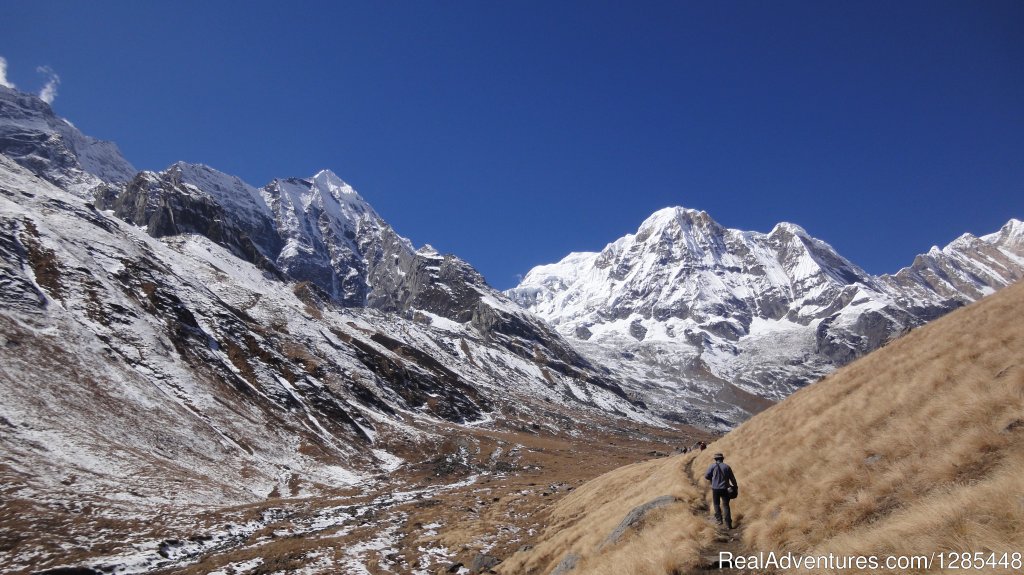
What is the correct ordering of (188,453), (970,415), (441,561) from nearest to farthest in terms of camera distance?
(970,415) → (441,561) → (188,453)

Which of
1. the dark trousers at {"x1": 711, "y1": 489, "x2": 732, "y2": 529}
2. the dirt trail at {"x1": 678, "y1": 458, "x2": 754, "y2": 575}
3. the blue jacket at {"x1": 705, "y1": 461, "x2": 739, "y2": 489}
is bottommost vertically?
the dirt trail at {"x1": 678, "y1": 458, "x2": 754, "y2": 575}

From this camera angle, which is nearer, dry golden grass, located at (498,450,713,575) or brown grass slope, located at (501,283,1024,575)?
brown grass slope, located at (501,283,1024,575)

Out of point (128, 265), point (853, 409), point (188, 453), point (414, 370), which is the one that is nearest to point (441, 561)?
point (853, 409)

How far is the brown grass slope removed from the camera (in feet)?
28.7

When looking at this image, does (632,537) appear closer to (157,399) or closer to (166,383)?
(157,399)

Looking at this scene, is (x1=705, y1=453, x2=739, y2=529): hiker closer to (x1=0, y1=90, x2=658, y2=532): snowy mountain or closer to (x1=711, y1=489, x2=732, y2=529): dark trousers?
(x1=711, y1=489, x2=732, y2=529): dark trousers

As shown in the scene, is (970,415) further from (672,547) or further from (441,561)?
(441,561)

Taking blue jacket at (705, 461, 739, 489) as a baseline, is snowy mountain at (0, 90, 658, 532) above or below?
above

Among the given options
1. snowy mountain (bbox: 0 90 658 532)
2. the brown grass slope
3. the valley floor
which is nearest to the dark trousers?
the brown grass slope

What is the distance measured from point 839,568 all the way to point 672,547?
493 cm

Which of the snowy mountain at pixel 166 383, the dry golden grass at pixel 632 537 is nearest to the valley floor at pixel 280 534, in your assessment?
the dry golden grass at pixel 632 537

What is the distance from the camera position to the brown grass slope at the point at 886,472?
28.7ft

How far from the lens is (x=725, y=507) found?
50.3 feet

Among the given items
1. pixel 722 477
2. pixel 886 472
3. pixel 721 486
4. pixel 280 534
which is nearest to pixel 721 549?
pixel 721 486
